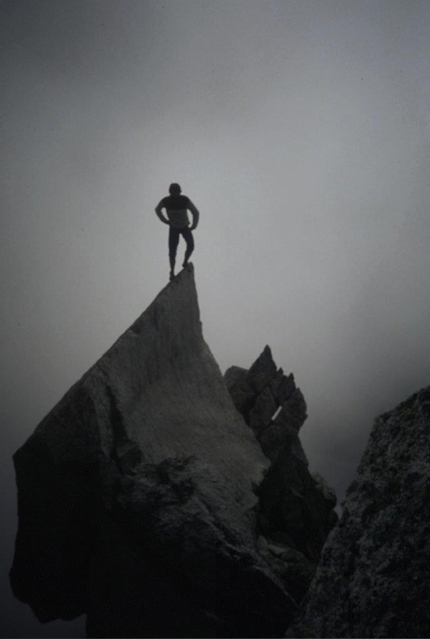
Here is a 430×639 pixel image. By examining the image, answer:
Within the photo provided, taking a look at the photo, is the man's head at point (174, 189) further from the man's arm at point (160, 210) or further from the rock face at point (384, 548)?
the rock face at point (384, 548)

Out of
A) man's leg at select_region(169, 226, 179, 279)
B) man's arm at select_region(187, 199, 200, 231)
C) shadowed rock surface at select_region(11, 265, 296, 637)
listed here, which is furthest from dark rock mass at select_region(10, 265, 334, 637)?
man's arm at select_region(187, 199, 200, 231)

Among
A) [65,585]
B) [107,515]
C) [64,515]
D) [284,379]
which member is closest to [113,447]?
[107,515]

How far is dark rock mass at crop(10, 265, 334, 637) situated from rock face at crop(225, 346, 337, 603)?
2.8 inches

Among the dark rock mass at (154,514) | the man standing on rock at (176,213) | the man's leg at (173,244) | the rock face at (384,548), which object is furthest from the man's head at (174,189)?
the rock face at (384,548)

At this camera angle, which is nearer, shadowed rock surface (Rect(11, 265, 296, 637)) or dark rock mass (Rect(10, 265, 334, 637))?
shadowed rock surface (Rect(11, 265, 296, 637))

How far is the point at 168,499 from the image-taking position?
37.0ft

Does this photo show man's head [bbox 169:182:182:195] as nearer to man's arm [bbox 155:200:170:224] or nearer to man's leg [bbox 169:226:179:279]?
man's arm [bbox 155:200:170:224]

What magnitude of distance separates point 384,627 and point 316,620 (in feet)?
3.93

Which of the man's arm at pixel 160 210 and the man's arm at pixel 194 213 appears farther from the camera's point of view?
the man's arm at pixel 194 213

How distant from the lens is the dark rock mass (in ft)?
32.4

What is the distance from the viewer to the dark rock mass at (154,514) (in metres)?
9.89

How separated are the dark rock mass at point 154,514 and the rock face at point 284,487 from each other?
71 mm

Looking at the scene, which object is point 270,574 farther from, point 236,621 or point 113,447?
point 113,447

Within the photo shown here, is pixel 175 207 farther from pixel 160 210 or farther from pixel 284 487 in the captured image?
pixel 284 487
